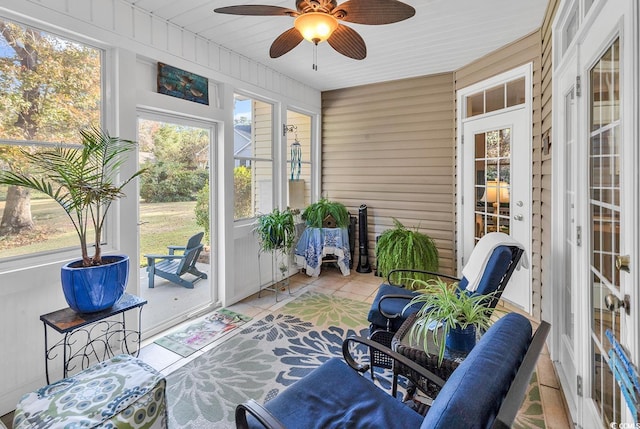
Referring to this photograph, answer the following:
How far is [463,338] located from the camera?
5.28ft

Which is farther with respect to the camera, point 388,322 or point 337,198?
point 337,198

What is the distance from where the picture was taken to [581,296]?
1.73 meters

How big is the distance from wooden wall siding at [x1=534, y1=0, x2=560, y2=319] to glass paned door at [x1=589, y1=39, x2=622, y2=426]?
1.02 m

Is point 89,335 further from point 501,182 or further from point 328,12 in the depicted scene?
point 501,182

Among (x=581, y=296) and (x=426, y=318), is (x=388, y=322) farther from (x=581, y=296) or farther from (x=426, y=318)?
(x=581, y=296)

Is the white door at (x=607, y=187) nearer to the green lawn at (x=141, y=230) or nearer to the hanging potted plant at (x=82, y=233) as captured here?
the hanging potted plant at (x=82, y=233)

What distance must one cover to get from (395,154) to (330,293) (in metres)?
2.18

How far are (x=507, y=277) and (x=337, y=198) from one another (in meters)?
3.26

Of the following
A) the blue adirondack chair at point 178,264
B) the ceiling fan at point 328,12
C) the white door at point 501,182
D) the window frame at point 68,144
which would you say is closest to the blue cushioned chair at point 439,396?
the ceiling fan at point 328,12

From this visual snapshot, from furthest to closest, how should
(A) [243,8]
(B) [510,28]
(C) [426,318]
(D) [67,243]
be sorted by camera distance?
(B) [510,28], (D) [67,243], (A) [243,8], (C) [426,318]

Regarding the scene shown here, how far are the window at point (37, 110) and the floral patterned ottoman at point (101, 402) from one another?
1.08 meters

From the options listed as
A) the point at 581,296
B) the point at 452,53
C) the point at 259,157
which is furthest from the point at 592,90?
the point at 259,157

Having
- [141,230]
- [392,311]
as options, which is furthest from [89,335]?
[392,311]

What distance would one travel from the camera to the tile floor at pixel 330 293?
198 centimetres
